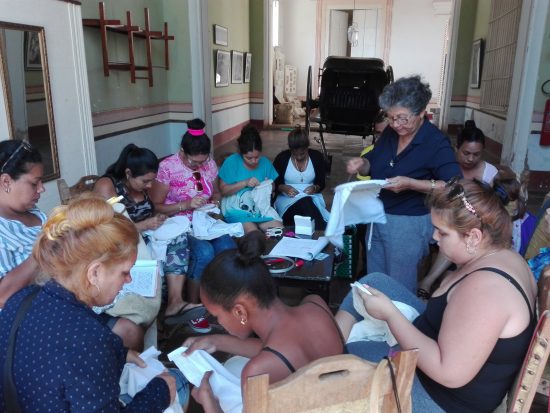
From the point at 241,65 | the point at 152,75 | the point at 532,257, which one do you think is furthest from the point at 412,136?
the point at 241,65

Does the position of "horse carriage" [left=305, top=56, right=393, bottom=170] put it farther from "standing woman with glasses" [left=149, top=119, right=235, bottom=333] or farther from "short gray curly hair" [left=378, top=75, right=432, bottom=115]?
"short gray curly hair" [left=378, top=75, right=432, bottom=115]

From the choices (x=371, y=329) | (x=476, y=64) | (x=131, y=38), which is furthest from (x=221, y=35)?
(x=371, y=329)

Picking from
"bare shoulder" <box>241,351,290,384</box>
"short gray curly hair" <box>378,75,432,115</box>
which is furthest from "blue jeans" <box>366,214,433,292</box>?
"bare shoulder" <box>241,351,290,384</box>

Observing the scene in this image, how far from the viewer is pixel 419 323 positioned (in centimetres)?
148

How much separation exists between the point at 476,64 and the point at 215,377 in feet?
30.0

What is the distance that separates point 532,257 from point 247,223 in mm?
1854

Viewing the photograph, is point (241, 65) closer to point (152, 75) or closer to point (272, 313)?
point (152, 75)

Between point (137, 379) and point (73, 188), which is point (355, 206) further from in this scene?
point (73, 188)

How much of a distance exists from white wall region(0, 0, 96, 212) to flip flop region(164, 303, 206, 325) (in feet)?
3.59

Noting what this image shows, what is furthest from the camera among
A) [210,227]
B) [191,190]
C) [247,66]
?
[247,66]

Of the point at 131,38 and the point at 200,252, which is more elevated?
Result: the point at 131,38

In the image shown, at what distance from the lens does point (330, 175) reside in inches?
266

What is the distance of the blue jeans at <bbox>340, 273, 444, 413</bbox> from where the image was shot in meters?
1.40

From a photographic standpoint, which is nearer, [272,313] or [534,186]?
[272,313]
